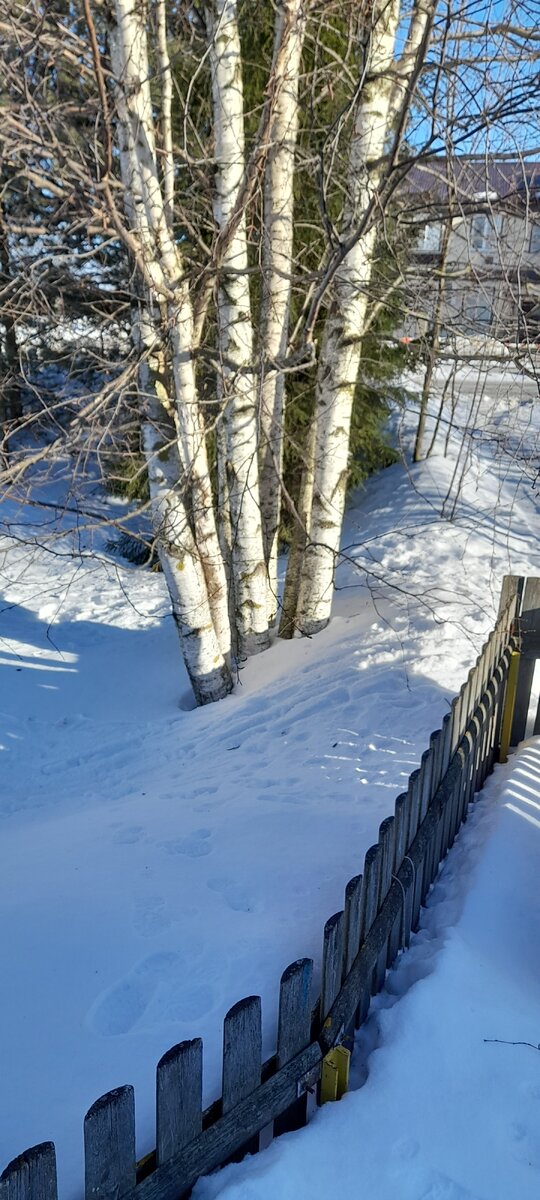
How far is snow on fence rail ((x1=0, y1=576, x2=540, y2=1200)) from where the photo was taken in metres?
1.85

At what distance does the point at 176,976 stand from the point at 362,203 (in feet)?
17.7

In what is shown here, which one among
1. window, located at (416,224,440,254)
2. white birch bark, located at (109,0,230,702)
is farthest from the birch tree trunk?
window, located at (416,224,440,254)

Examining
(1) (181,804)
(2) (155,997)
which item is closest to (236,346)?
(1) (181,804)

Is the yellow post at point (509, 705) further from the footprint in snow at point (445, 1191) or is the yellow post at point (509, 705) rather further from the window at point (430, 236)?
the window at point (430, 236)

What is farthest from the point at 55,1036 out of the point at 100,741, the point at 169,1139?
the point at 100,741

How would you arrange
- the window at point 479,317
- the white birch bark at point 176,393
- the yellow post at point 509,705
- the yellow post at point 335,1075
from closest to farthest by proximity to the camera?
the yellow post at point 335,1075 < the window at point 479,317 < the yellow post at point 509,705 < the white birch bark at point 176,393

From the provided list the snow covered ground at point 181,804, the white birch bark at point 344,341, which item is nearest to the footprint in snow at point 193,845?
the snow covered ground at point 181,804

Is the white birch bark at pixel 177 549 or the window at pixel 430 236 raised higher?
the window at pixel 430 236

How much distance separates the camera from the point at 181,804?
16.1ft

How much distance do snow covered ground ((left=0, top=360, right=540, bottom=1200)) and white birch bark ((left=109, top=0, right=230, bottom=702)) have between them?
2.01 ft

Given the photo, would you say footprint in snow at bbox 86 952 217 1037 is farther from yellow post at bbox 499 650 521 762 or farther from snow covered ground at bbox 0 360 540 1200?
yellow post at bbox 499 650 521 762

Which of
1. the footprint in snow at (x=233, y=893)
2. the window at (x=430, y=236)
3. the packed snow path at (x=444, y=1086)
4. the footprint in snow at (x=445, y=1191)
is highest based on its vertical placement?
the window at (x=430, y=236)

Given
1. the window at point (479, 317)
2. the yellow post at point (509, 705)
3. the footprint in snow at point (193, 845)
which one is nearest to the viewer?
the footprint in snow at point (193, 845)

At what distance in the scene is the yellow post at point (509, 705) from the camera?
16.8 ft
